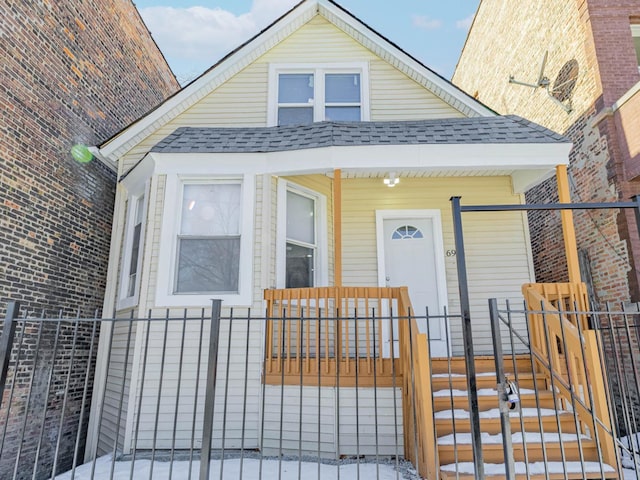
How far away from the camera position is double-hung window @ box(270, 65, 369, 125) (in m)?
7.42

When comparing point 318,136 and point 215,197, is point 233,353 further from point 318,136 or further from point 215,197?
point 318,136

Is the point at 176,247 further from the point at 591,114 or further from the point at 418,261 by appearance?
the point at 591,114

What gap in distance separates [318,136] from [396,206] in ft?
6.18

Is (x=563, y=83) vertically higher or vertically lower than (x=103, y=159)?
higher

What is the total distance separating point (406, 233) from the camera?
22.9 feet

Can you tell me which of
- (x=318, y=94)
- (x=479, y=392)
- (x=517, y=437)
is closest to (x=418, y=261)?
(x=479, y=392)

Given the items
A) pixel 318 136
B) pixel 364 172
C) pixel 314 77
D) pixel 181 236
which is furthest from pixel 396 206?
pixel 181 236

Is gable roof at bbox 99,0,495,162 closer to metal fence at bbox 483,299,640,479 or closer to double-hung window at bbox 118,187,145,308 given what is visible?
double-hung window at bbox 118,187,145,308

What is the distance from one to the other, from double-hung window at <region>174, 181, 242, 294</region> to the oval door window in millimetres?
2654

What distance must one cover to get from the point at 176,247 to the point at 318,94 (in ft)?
12.4

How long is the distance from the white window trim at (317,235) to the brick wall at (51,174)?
11.0ft

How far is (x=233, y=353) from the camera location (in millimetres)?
5371

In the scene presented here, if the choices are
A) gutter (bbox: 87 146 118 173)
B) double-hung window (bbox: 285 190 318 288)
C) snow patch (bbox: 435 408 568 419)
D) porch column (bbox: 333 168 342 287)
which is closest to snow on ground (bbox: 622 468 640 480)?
snow patch (bbox: 435 408 568 419)

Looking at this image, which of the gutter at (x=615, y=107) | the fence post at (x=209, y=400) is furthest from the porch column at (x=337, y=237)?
the gutter at (x=615, y=107)
